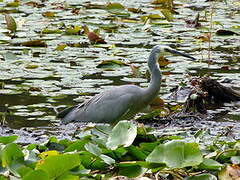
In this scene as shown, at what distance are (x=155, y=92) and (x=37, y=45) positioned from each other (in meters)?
3.43

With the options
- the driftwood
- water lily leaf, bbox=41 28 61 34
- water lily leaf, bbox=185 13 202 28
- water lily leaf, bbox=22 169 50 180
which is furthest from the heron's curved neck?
water lily leaf, bbox=185 13 202 28

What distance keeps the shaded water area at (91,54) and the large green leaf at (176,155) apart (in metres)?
2.76

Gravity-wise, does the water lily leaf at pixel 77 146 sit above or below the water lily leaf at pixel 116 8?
above

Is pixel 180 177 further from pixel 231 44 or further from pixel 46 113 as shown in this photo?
pixel 231 44

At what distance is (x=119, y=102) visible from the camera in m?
7.06

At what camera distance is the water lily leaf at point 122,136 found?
14.5 feet

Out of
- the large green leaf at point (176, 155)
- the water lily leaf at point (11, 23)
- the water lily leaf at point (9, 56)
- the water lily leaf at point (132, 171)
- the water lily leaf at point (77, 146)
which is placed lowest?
the water lily leaf at point (9, 56)

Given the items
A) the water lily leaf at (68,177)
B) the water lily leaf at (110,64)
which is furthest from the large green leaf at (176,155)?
the water lily leaf at (110,64)

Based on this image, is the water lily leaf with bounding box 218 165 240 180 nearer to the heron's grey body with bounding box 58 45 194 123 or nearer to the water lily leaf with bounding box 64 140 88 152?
the water lily leaf with bounding box 64 140 88 152

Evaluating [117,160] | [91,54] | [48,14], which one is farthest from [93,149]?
[48,14]

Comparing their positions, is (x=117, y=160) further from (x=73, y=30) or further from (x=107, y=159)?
(x=73, y=30)

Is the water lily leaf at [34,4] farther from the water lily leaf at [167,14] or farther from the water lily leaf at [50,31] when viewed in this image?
the water lily leaf at [167,14]

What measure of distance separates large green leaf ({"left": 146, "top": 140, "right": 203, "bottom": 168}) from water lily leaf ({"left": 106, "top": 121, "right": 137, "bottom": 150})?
11.3 inches

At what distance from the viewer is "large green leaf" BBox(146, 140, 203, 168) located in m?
4.10
